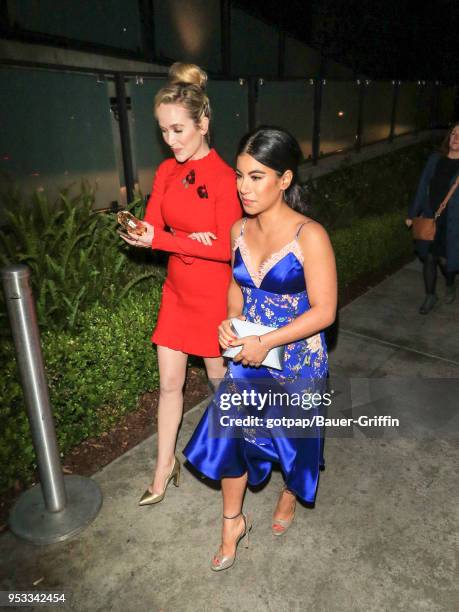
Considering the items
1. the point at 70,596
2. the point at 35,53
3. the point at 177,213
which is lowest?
the point at 70,596

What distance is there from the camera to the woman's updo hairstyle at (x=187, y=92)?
2439mm

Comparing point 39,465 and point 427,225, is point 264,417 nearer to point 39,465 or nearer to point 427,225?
point 39,465

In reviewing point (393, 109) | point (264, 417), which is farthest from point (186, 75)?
point (393, 109)

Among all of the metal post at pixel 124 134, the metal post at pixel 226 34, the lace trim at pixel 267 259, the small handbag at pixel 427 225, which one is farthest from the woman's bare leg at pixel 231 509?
the metal post at pixel 226 34

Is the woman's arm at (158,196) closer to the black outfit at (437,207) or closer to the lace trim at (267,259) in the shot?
the lace trim at (267,259)

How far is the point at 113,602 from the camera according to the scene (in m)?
2.41

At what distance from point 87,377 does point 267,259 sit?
163cm

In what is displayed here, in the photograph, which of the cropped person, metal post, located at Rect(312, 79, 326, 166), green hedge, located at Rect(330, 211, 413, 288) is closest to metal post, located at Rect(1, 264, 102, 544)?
green hedge, located at Rect(330, 211, 413, 288)

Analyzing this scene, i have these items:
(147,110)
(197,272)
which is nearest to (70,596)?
(197,272)

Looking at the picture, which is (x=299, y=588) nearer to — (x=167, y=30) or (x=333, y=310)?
(x=333, y=310)

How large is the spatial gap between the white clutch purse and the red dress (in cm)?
45

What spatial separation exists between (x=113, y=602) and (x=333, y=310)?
170cm

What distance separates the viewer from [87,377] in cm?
330

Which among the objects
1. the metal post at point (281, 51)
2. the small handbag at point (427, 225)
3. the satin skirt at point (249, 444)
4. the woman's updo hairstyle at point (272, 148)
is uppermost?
the metal post at point (281, 51)
